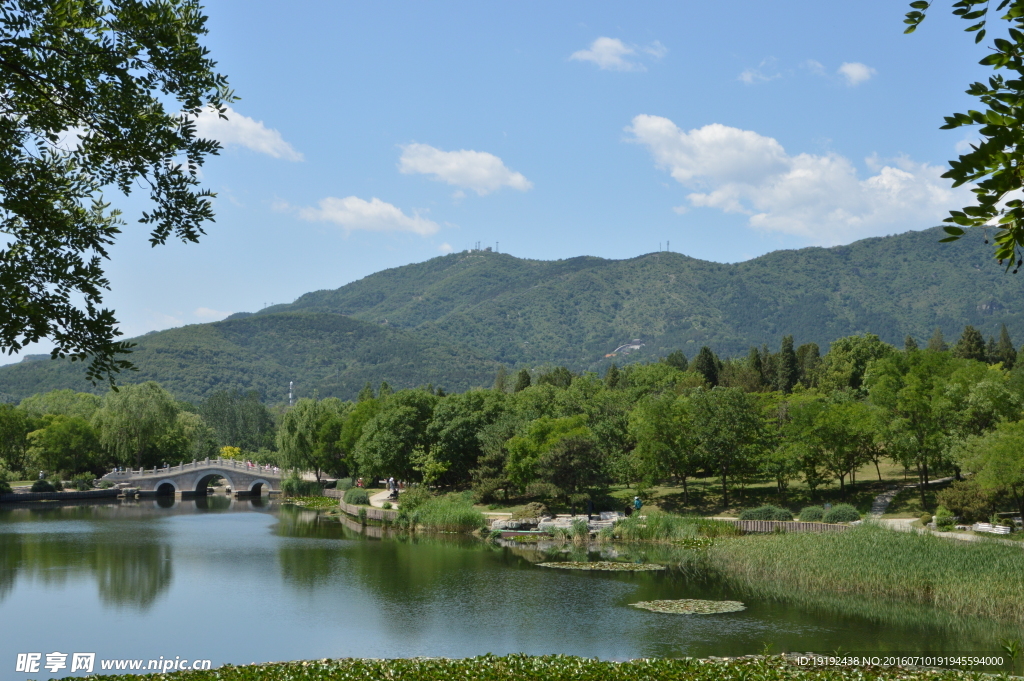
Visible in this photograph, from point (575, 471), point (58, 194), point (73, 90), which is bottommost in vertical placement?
point (575, 471)

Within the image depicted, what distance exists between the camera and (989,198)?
3465mm

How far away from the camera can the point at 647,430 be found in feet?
134

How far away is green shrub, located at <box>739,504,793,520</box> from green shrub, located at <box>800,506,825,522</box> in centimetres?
53

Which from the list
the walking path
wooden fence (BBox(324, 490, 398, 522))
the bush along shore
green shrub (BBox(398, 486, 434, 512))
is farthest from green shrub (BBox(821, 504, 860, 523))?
wooden fence (BBox(324, 490, 398, 522))

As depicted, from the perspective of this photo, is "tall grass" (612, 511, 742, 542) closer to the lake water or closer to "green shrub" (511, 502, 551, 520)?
the lake water

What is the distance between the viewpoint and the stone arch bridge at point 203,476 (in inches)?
2707

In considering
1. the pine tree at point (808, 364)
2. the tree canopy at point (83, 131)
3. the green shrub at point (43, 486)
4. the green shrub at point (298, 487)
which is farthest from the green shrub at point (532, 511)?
the pine tree at point (808, 364)

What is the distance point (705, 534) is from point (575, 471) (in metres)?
7.92

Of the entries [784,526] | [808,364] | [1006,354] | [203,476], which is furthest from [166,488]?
[1006,354]

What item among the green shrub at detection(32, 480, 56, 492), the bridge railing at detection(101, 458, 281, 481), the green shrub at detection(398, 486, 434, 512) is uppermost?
the bridge railing at detection(101, 458, 281, 481)

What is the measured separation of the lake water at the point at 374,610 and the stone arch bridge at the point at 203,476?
3321 cm

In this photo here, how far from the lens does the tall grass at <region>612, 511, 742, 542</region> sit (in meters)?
33.4

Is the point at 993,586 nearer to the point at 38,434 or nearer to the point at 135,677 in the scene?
the point at 135,677

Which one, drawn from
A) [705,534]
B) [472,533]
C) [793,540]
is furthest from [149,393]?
[793,540]
